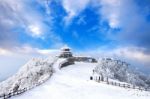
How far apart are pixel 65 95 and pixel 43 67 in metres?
35.5

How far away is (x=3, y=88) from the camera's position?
235ft

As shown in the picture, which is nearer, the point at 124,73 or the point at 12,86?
the point at 12,86

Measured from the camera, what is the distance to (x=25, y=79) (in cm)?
7031

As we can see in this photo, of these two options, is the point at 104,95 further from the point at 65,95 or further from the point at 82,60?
the point at 82,60

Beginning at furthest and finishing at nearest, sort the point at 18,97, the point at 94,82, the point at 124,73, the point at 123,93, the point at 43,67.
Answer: the point at 124,73 < the point at 43,67 < the point at 94,82 < the point at 123,93 < the point at 18,97

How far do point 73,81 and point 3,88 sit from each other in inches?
901

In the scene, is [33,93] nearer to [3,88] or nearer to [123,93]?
[123,93]

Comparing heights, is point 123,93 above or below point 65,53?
below

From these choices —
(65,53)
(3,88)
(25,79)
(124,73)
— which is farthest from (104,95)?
(65,53)

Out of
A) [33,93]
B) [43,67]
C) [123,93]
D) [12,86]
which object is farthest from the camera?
[43,67]

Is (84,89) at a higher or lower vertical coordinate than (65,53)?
lower

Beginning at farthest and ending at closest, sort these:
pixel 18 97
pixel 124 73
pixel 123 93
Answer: pixel 124 73
pixel 123 93
pixel 18 97

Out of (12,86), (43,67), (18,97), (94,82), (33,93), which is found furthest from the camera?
(43,67)

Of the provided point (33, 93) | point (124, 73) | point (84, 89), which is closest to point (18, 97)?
point (33, 93)
